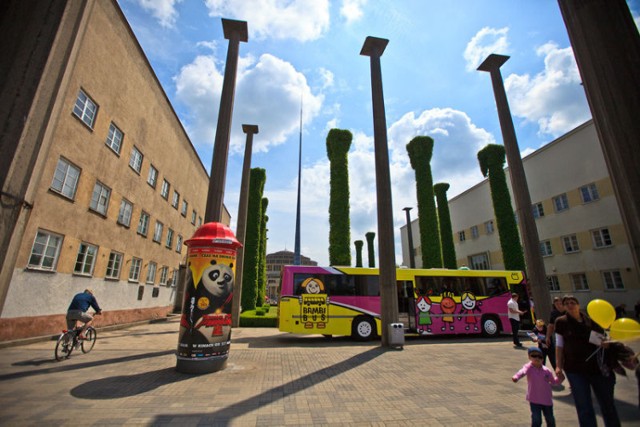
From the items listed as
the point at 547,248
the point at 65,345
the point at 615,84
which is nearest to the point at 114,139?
the point at 65,345

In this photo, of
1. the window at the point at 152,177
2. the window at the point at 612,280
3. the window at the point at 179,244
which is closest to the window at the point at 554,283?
the window at the point at 612,280

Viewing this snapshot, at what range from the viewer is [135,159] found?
17688mm

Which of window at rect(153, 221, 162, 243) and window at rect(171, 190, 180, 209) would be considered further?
window at rect(171, 190, 180, 209)

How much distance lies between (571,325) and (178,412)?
19.2ft

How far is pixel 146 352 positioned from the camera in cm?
929

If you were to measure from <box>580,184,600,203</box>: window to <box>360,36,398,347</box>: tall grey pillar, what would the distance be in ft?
58.7

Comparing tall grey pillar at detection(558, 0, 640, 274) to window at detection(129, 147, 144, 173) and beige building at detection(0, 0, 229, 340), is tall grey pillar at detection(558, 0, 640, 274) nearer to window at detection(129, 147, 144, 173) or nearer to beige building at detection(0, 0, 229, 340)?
beige building at detection(0, 0, 229, 340)

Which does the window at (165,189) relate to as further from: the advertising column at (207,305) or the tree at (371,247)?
the tree at (371,247)

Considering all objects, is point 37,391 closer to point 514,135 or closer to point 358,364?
point 358,364

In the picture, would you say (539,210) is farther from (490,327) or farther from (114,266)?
(114,266)

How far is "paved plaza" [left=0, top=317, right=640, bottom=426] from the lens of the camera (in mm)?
4359

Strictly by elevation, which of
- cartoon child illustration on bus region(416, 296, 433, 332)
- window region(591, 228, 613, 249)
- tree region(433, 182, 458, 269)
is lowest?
cartoon child illustration on bus region(416, 296, 433, 332)

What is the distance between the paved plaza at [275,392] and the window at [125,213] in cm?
880

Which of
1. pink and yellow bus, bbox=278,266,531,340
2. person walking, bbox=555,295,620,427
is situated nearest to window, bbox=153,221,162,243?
pink and yellow bus, bbox=278,266,531,340
